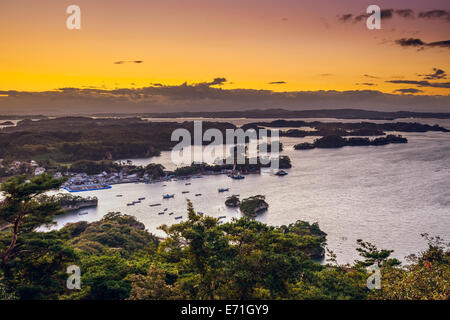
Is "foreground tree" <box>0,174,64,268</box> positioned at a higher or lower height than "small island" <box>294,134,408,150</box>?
higher

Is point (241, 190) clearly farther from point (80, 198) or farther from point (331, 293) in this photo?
point (331, 293)

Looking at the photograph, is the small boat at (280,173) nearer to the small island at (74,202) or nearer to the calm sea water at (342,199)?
the calm sea water at (342,199)

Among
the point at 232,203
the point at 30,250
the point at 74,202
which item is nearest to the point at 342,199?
the point at 232,203

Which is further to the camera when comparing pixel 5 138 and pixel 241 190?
pixel 5 138

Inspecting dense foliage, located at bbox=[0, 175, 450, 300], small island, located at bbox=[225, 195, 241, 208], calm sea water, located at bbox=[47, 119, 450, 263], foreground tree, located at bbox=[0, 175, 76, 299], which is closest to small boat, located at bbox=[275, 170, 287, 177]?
calm sea water, located at bbox=[47, 119, 450, 263]

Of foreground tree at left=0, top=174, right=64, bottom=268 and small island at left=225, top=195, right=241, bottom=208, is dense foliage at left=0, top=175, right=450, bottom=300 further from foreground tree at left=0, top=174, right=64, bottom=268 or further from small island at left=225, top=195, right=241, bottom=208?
small island at left=225, top=195, right=241, bottom=208

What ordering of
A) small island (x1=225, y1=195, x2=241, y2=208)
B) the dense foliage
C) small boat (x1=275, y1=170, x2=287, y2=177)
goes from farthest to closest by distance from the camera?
small boat (x1=275, y1=170, x2=287, y2=177) < small island (x1=225, y1=195, x2=241, y2=208) < the dense foliage
